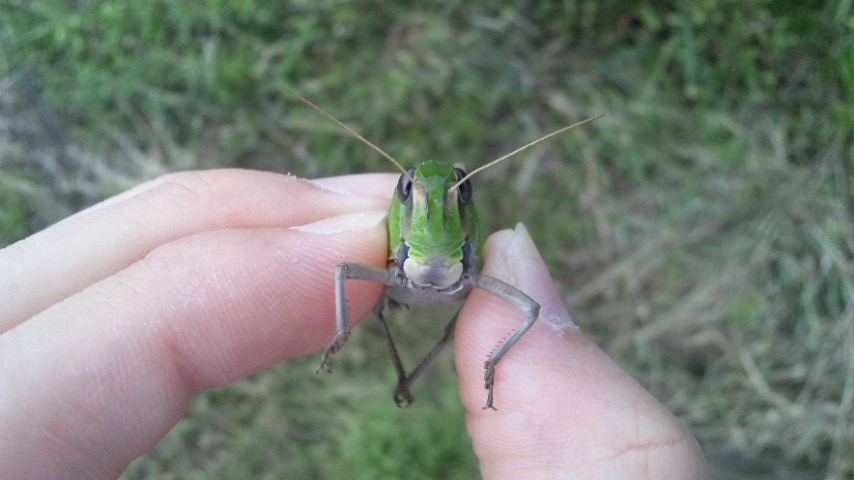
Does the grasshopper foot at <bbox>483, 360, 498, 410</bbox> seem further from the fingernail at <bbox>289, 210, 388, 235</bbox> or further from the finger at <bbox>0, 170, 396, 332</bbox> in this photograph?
the finger at <bbox>0, 170, 396, 332</bbox>

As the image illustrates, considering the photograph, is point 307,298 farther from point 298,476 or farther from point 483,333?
point 298,476

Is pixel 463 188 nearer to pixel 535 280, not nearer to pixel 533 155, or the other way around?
pixel 535 280

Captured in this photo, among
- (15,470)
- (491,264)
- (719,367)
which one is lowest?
(719,367)

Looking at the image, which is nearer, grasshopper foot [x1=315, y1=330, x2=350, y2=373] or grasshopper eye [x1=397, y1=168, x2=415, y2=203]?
grasshopper foot [x1=315, y1=330, x2=350, y2=373]

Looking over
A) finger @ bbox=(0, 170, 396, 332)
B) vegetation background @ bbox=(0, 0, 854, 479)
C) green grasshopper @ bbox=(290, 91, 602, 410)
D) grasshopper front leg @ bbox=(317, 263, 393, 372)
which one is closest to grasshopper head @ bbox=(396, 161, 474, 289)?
green grasshopper @ bbox=(290, 91, 602, 410)

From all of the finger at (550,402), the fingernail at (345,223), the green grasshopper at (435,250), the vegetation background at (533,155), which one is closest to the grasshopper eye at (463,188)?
the green grasshopper at (435,250)

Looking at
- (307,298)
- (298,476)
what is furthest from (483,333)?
(298,476)
